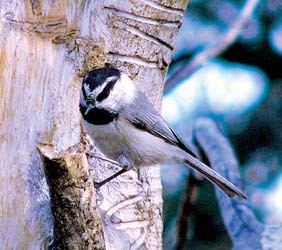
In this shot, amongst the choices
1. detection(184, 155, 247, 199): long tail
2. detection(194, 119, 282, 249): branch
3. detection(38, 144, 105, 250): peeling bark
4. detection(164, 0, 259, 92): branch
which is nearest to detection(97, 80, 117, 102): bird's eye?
detection(184, 155, 247, 199): long tail

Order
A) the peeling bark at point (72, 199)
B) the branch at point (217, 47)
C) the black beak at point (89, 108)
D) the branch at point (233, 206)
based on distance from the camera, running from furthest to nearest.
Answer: the branch at point (217, 47) → the branch at point (233, 206) → the black beak at point (89, 108) → the peeling bark at point (72, 199)

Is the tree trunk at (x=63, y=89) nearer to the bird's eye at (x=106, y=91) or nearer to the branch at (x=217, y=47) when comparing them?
the bird's eye at (x=106, y=91)

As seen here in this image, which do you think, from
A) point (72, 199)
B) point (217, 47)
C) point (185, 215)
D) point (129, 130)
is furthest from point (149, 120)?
point (217, 47)

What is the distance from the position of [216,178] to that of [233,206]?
0.30 metres

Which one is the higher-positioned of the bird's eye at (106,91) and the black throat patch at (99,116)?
the bird's eye at (106,91)

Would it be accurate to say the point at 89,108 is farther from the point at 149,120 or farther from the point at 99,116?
the point at 149,120

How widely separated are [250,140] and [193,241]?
2.49 feet

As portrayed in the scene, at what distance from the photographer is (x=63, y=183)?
2148 mm

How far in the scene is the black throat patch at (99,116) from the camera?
2.69m

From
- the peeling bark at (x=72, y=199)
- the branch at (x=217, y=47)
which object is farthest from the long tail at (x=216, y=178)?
the peeling bark at (x=72, y=199)

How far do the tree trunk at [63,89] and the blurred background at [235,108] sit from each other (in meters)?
1.35

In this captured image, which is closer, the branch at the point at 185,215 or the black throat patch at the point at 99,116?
the black throat patch at the point at 99,116

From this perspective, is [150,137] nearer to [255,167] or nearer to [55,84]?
[55,84]

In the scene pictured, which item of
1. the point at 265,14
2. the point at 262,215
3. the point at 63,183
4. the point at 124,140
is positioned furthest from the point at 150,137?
the point at 265,14
